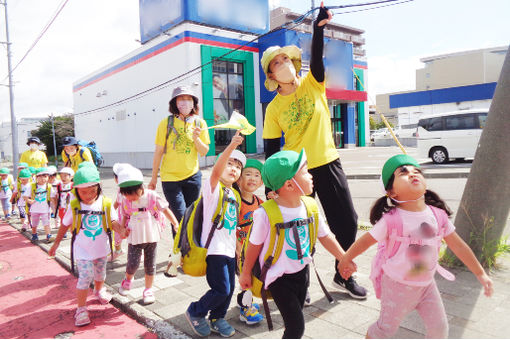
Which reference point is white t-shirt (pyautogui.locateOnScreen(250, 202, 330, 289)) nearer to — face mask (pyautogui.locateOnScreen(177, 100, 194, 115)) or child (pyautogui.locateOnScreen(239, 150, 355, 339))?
child (pyautogui.locateOnScreen(239, 150, 355, 339))

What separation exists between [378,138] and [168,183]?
3294 cm

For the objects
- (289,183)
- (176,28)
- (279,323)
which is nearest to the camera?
(289,183)

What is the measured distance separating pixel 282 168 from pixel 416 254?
2.86 ft

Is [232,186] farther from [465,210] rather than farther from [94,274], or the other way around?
[465,210]

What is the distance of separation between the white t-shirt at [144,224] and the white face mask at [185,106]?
1094mm

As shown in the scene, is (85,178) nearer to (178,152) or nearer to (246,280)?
(178,152)

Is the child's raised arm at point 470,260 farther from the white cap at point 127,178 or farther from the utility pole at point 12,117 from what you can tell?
the utility pole at point 12,117

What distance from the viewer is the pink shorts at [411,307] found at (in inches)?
79.3

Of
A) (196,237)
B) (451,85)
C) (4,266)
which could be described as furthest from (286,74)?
(451,85)

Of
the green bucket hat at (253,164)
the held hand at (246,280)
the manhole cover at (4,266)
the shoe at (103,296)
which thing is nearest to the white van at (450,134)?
the green bucket hat at (253,164)

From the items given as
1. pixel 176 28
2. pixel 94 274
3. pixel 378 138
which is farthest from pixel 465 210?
pixel 378 138

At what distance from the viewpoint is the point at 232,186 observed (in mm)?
3184

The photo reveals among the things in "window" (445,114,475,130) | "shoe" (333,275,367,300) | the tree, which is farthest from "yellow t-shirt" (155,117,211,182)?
the tree

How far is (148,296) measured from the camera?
351 centimetres
